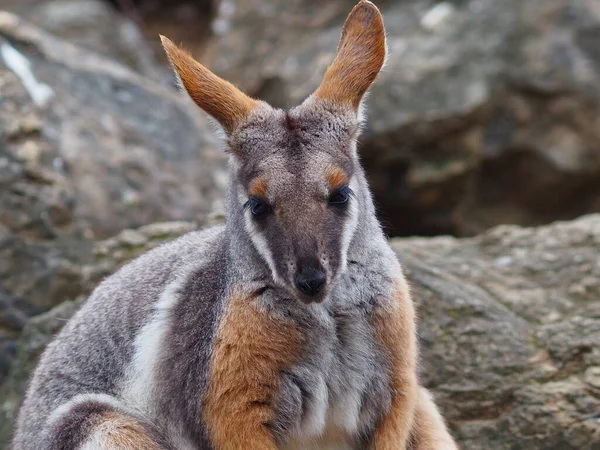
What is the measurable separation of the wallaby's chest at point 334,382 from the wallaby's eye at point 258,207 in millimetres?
548

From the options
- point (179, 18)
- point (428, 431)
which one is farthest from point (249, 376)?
point (179, 18)

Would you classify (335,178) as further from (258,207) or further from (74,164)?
(74,164)

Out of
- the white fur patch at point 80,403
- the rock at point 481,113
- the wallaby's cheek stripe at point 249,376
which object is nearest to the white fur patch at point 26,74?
the rock at point 481,113

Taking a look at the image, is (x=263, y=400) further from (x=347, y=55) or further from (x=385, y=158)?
(x=385, y=158)

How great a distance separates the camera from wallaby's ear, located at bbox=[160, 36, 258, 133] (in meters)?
4.84

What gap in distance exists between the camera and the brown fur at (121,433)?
4.87 metres

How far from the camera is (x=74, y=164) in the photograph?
901 centimetres

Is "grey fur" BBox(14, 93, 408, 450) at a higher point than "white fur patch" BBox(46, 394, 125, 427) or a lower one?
higher

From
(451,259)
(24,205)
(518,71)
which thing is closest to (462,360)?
(451,259)

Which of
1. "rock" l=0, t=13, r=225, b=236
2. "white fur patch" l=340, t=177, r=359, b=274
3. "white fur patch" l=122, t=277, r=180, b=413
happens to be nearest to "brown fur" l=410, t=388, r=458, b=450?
"white fur patch" l=340, t=177, r=359, b=274

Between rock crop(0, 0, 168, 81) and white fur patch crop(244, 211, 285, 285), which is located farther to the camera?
rock crop(0, 0, 168, 81)

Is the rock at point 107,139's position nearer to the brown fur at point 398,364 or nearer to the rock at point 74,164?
the rock at point 74,164

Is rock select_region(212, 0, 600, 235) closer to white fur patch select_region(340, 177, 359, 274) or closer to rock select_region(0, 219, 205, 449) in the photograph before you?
rock select_region(0, 219, 205, 449)

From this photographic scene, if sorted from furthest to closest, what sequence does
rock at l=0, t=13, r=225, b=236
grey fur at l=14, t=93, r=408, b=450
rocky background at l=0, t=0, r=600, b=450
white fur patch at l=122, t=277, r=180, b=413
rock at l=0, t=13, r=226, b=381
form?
1. rock at l=0, t=13, r=225, b=236
2. rock at l=0, t=13, r=226, b=381
3. rocky background at l=0, t=0, r=600, b=450
4. white fur patch at l=122, t=277, r=180, b=413
5. grey fur at l=14, t=93, r=408, b=450
